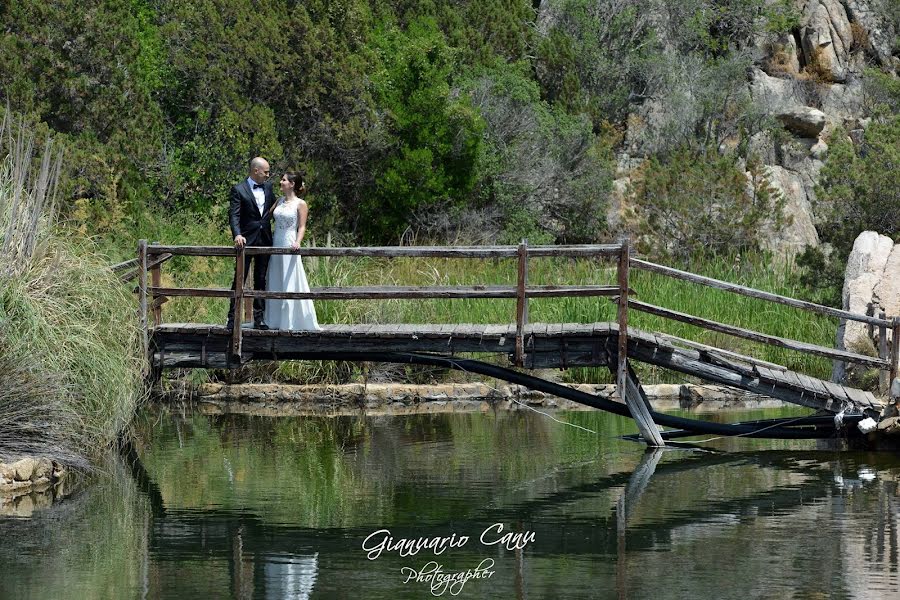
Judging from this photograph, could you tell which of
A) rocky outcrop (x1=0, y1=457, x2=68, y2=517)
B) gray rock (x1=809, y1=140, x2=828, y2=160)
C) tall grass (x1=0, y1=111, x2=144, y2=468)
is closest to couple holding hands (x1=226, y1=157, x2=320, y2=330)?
tall grass (x1=0, y1=111, x2=144, y2=468)

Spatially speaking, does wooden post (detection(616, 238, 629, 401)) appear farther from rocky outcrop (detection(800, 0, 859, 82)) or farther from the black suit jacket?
rocky outcrop (detection(800, 0, 859, 82))

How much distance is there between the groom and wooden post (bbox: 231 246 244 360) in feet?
0.72

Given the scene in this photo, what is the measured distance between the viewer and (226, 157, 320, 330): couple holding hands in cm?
1456

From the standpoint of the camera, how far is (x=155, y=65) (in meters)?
25.0

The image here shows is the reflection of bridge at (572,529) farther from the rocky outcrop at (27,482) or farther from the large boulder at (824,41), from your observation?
the large boulder at (824,41)

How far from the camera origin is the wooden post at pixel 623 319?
1409 cm

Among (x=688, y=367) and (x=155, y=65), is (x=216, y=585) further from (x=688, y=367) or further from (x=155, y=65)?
(x=155, y=65)

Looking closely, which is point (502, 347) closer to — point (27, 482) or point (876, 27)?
point (27, 482)

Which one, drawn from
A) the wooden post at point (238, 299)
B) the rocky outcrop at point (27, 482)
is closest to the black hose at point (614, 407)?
the wooden post at point (238, 299)

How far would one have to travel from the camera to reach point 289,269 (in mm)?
14672

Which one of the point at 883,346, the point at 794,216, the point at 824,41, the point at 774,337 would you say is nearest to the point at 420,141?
the point at 794,216

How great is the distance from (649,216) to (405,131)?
470 centimetres

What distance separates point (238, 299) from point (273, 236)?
3.18ft

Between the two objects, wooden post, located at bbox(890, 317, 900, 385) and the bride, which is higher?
the bride
